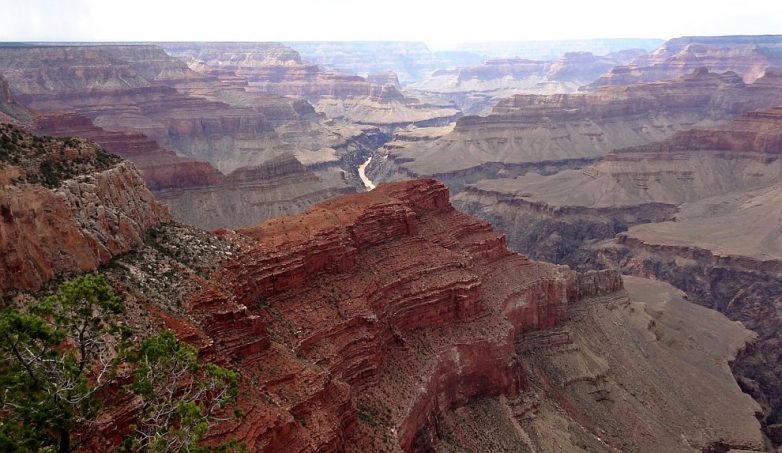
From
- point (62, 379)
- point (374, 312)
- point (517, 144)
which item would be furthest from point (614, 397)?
point (517, 144)

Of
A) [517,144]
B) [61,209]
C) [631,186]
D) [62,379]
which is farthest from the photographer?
[517,144]

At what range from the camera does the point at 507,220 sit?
13038 cm

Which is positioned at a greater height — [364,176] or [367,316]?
[367,316]

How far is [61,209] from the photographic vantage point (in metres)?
30.5

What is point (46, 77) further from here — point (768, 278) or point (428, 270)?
point (768, 278)

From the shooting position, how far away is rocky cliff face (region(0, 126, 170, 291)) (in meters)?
28.0

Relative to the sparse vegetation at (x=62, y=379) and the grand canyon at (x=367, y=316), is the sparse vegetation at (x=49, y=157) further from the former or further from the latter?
the sparse vegetation at (x=62, y=379)

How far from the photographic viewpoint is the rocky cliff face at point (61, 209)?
28000 mm

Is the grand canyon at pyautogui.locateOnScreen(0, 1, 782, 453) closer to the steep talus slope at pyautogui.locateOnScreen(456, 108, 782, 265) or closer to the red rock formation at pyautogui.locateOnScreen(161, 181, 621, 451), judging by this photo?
the red rock formation at pyautogui.locateOnScreen(161, 181, 621, 451)

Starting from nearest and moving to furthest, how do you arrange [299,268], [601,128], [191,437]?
[191,437], [299,268], [601,128]

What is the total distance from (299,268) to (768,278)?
80246 millimetres

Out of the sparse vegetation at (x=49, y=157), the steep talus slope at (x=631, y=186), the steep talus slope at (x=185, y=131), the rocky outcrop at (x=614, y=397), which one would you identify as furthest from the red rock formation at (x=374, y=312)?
the steep talus slope at (x=631, y=186)

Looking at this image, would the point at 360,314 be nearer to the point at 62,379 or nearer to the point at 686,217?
the point at 62,379

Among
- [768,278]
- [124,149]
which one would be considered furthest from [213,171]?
[768,278]
